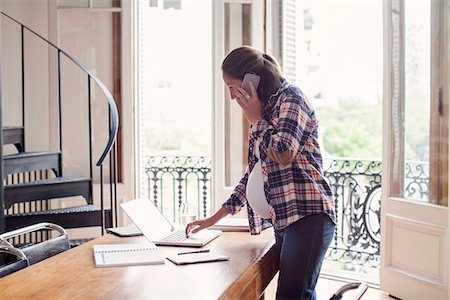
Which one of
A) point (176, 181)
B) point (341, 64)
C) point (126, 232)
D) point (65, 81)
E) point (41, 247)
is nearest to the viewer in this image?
point (41, 247)

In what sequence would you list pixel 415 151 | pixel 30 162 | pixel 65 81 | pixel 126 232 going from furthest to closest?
pixel 65 81 < pixel 30 162 < pixel 415 151 < pixel 126 232

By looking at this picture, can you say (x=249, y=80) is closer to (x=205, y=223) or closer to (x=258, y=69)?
(x=258, y=69)

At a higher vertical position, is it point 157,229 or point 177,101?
point 177,101

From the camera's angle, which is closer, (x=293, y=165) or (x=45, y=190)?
(x=293, y=165)

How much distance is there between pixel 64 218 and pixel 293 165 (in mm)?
2634

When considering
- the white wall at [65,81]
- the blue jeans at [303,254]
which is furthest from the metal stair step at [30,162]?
the blue jeans at [303,254]

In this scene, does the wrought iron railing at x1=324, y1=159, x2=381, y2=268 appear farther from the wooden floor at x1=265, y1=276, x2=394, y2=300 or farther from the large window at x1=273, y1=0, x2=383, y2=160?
the wooden floor at x1=265, y1=276, x2=394, y2=300

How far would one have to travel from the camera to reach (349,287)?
1605mm

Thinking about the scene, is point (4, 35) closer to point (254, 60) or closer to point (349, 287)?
point (254, 60)

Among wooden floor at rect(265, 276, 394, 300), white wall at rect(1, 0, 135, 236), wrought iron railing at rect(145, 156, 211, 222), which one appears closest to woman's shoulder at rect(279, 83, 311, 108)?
wooden floor at rect(265, 276, 394, 300)

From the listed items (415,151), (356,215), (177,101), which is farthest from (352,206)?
(177,101)

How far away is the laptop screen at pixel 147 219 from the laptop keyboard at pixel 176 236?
0.11 ft

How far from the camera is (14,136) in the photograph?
459 centimetres

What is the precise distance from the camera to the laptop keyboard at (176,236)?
7.78 feet
